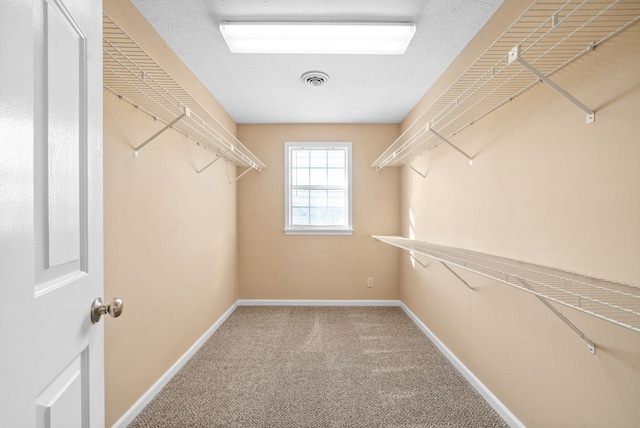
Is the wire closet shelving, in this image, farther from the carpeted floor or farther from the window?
the window

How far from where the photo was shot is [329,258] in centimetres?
360

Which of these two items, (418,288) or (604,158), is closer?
(604,158)

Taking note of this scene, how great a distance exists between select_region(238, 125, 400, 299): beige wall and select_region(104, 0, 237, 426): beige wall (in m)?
0.87

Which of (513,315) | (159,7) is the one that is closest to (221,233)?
(159,7)

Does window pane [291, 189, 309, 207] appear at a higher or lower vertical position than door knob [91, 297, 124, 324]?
higher

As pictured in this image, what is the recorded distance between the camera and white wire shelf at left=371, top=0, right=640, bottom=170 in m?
0.95

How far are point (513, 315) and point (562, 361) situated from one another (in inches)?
11.9

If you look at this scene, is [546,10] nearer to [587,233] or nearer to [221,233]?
[587,233]

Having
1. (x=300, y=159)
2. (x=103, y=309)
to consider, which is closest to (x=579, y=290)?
(x=103, y=309)

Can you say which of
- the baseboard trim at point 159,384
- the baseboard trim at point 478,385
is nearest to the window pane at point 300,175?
the baseboard trim at point 159,384

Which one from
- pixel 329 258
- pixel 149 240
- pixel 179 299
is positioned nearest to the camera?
pixel 149 240

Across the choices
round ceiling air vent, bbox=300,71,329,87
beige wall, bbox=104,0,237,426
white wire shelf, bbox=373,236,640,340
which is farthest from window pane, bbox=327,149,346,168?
white wire shelf, bbox=373,236,640,340

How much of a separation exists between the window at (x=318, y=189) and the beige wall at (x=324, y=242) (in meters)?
0.15

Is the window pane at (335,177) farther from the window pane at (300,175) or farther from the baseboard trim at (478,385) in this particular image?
the baseboard trim at (478,385)
